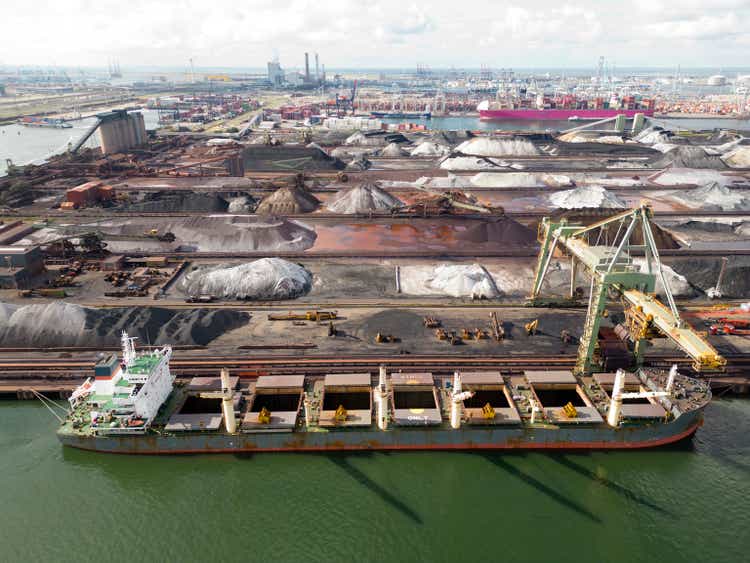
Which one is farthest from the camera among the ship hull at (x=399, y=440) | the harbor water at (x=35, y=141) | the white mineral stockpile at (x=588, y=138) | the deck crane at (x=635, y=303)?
the white mineral stockpile at (x=588, y=138)

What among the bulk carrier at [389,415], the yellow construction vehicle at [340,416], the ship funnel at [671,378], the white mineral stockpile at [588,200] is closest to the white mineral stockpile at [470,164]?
the white mineral stockpile at [588,200]

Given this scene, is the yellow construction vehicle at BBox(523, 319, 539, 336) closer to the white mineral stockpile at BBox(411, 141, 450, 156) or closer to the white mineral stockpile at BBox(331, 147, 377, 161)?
the white mineral stockpile at BBox(331, 147, 377, 161)

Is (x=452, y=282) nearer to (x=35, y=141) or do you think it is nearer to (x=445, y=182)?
(x=445, y=182)

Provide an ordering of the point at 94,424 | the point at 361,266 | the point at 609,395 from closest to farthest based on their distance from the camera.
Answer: the point at 94,424
the point at 609,395
the point at 361,266

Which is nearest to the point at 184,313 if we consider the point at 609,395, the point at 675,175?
the point at 609,395

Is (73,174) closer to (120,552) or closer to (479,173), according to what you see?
(479,173)

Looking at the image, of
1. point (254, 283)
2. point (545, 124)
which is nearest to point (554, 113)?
point (545, 124)

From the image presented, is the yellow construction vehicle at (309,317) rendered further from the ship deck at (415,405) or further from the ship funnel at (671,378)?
the ship funnel at (671,378)
